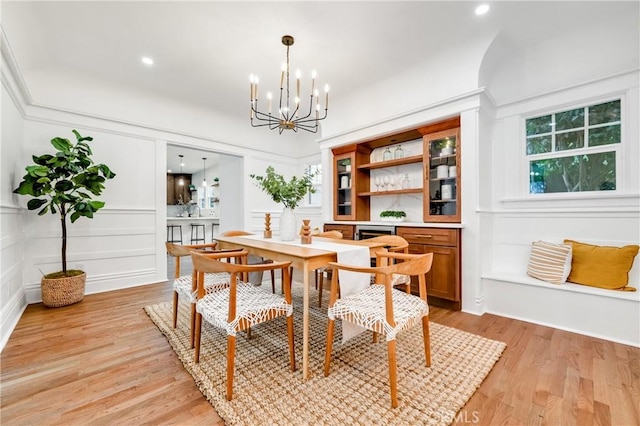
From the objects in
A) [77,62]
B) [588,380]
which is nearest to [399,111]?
[588,380]

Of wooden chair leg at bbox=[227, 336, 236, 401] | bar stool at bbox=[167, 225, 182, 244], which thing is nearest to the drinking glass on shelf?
wooden chair leg at bbox=[227, 336, 236, 401]

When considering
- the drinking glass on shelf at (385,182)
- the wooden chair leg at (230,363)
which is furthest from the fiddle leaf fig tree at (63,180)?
the drinking glass on shelf at (385,182)

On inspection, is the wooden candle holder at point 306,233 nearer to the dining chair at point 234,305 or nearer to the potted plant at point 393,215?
the dining chair at point 234,305

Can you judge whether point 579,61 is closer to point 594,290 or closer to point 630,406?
point 594,290

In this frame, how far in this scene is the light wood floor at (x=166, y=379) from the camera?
1383 mm

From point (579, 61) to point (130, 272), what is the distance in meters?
5.91

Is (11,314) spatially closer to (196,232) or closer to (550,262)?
(550,262)

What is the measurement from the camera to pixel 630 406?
145 centimetres

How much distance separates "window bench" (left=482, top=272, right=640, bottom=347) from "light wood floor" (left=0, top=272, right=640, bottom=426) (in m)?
0.13

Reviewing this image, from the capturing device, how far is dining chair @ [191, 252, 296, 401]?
1.51 metres

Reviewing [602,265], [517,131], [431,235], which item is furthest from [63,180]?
[602,265]

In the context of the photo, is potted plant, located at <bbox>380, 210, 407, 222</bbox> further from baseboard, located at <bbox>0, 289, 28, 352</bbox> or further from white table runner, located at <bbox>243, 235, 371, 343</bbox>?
baseboard, located at <bbox>0, 289, 28, 352</bbox>

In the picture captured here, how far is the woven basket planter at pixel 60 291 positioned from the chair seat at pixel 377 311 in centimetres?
311

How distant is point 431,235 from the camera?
10.1ft
